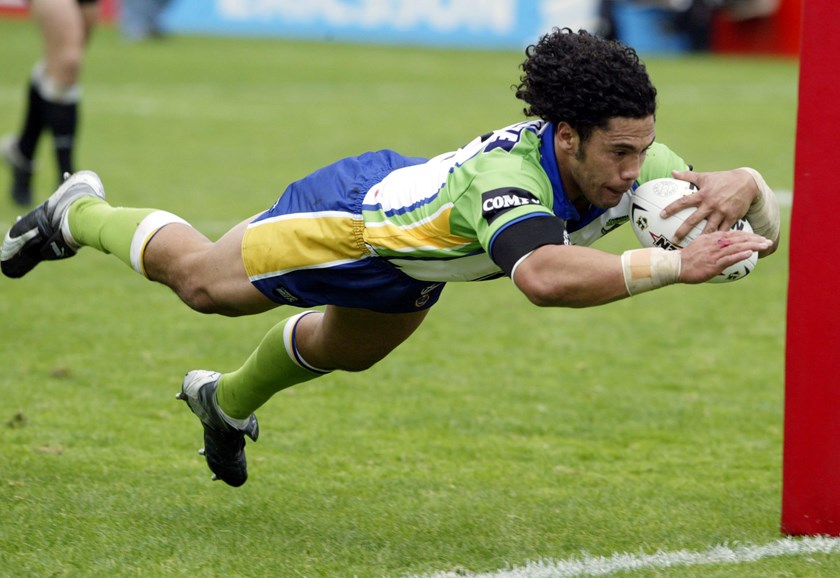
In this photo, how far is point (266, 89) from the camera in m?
18.7

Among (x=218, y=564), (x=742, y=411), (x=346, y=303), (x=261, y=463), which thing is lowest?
(x=742, y=411)

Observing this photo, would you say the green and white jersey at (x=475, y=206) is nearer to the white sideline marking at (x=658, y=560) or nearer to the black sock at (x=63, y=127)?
the white sideline marking at (x=658, y=560)

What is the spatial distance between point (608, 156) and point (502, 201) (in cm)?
39

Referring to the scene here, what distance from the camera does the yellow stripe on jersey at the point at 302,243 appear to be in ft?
13.9

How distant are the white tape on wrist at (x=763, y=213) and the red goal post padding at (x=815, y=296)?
126 millimetres

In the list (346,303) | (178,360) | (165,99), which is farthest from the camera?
(165,99)

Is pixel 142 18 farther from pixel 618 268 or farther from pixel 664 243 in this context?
pixel 618 268

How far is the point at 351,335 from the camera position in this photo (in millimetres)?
4672

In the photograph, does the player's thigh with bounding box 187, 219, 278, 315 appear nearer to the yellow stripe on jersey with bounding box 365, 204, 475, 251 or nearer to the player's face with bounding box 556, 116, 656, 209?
the yellow stripe on jersey with bounding box 365, 204, 475, 251

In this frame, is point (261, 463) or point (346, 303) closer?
point (346, 303)

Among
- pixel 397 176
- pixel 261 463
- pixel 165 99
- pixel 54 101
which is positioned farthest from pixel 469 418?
pixel 165 99

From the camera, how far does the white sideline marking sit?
394 centimetres

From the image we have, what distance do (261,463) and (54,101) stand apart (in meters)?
5.52

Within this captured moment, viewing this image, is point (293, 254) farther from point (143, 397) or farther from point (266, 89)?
point (266, 89)
